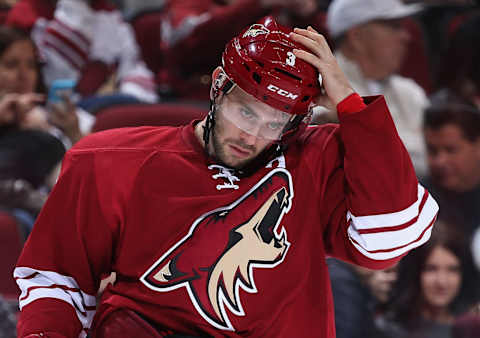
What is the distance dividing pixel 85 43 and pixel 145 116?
2.71 feet

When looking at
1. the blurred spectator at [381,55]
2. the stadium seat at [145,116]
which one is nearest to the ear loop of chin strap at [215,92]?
the stadium seat at [145,116]

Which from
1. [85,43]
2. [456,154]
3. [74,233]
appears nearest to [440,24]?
[456,154]

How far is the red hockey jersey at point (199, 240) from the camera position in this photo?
47.1 inches

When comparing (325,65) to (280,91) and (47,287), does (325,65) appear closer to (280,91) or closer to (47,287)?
(280,91)

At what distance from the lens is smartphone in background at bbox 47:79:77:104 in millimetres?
2209

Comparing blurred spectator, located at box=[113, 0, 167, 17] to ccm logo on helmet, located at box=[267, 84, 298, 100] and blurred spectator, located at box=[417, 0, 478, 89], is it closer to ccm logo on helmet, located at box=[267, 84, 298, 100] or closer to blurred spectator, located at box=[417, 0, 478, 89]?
blurred spectator, located at box=[417, 0, 478, 89]

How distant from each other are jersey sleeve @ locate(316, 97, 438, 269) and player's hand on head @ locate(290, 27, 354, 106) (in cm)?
4

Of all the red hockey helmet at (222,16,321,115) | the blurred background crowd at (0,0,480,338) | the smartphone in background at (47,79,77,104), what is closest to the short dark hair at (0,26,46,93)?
the blurred background crowd at (0,0,480,338)

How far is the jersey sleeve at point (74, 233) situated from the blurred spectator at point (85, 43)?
1243 millimetres

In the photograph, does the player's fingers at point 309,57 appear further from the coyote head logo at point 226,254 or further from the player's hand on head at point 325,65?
the coyote head logo at point 226,254

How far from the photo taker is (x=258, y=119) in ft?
3.89

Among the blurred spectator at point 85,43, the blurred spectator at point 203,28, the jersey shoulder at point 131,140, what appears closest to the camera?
the jersey shoulder at point 131,140

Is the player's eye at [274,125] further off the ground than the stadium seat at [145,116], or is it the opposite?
the player's eye at [274,125]

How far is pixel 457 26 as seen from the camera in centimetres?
242
